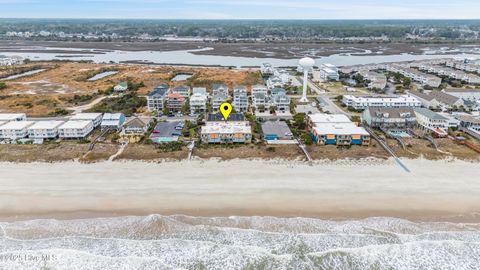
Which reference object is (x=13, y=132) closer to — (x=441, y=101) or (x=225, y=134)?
(x=225, y=134)

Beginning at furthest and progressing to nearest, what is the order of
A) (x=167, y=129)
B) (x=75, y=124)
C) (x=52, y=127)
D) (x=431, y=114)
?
(x=431, y=114), (x=167, y=129), (x=75, y=124), (x=52, y=127)

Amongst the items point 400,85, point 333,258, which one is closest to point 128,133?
point 333,258

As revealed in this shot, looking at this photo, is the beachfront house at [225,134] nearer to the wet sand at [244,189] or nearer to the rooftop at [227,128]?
the rooftop at [227,128]

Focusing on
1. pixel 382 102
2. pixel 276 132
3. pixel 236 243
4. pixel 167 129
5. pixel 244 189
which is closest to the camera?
pixel 236 243

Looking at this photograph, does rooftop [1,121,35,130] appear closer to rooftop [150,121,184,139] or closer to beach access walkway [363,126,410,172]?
rooftop [150,121,184,139]

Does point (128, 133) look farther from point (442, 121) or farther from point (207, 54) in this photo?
point (207, 54)

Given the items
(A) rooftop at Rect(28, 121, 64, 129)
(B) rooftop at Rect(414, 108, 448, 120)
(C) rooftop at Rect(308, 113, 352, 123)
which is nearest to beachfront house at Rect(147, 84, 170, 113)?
(A) rooftop at Rect(28, 121, 64, 129)

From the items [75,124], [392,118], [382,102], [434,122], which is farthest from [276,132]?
[75,124]
